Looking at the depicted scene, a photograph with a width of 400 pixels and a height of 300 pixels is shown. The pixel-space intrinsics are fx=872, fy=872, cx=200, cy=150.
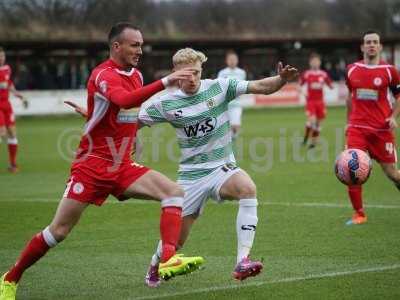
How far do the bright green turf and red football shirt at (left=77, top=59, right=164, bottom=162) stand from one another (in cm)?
125

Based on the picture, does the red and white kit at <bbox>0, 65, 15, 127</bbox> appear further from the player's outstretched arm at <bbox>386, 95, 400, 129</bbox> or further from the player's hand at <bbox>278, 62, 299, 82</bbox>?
the player's hand at <bbox>278, 62, 299, 82</bbox>

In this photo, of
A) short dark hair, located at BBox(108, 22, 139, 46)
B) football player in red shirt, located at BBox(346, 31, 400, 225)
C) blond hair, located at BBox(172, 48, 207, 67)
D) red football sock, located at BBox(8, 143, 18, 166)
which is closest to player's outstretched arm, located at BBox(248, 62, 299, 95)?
blond hair, located at BBox(172, 48, 207, 67)

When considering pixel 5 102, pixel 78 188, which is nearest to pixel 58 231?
pixel 78 188

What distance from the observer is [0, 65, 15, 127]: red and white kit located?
1928 cm

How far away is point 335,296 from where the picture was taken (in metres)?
7.25

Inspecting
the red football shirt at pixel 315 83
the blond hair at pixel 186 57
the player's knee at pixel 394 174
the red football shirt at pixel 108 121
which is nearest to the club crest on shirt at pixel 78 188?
the red football shirt at pixel 108 121

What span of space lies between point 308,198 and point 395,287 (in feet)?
19.7

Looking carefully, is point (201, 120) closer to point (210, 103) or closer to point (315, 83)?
point (210, 103)

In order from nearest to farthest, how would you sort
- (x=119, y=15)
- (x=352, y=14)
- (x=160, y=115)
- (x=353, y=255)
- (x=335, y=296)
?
(x=335, y=296) → (x=160, y=115) → (x=353, y=255) → (x=119, y=15) → (x=352, y=14)

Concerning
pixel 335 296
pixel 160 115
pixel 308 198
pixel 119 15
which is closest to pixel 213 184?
pixel 160 115

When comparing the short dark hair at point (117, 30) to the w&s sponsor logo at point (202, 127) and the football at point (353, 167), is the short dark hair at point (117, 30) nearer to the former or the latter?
the w&s sponsor logo at point (202, 127)

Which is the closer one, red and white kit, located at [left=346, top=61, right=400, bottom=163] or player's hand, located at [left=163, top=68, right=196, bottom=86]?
player's hand, located at [left=163, top=68, right=196, bottom=86]

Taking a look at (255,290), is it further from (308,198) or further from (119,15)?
(119,15)

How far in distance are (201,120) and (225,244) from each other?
2187mm
